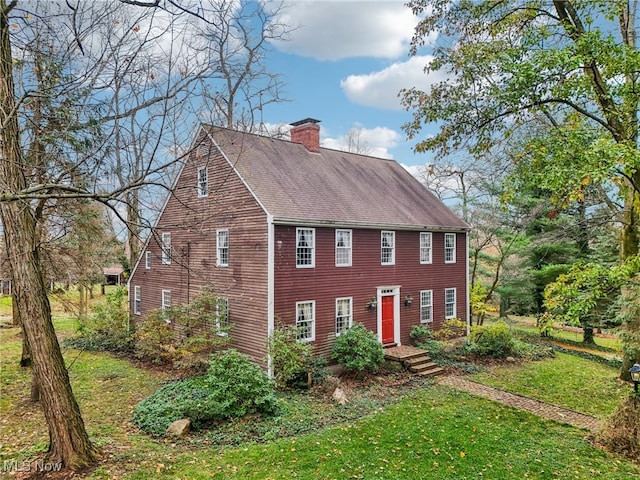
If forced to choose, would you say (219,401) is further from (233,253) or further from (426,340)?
(426,340)

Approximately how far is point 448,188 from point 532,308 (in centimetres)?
897

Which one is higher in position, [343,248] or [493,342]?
[343,248]

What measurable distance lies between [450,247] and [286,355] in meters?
10.6

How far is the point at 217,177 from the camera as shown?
1528cm

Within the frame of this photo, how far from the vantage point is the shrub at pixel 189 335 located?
45.1ft

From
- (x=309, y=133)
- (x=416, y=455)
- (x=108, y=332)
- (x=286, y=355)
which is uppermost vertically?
(x=309, y=133)

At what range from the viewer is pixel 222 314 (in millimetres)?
14547

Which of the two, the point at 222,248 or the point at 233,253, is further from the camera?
the point at 222,248

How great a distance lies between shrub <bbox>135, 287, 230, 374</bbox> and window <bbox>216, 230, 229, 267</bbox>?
1.16 m

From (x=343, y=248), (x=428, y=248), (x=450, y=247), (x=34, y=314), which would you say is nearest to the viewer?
(x=34, y=314)

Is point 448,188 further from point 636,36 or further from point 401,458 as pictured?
point 401,458

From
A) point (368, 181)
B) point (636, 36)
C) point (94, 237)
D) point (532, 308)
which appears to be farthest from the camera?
point (532, 308)

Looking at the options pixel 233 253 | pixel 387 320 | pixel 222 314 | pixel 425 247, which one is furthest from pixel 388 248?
pixel 222 314

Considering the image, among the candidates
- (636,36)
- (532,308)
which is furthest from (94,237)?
(532,308)
